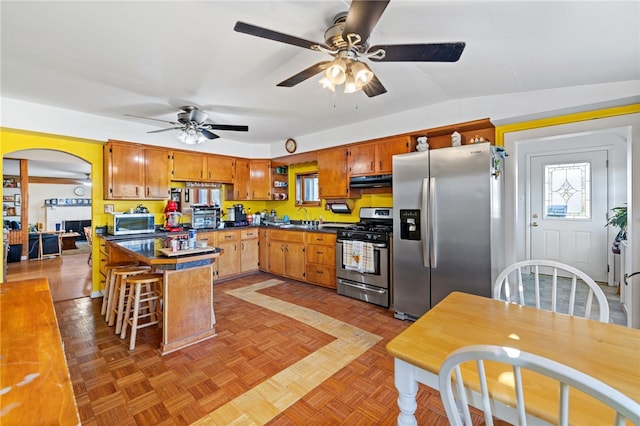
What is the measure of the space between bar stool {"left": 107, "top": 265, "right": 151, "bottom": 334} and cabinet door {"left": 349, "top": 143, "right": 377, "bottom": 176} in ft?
9.58

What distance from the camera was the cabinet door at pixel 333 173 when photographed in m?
4.32

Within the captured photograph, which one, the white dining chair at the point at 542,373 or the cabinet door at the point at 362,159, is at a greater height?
the cabinet door at the point at 362,159

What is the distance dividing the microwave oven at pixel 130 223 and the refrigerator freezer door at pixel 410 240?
3578 millimetres

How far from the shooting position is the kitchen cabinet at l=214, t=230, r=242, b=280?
4.65m

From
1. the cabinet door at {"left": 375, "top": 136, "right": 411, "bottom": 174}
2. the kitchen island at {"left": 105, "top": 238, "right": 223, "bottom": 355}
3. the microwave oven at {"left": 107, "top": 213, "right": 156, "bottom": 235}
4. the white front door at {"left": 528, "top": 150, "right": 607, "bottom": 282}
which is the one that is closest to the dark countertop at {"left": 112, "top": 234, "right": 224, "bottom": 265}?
the kitchen island at {"left": 105, "top": 238, "right": 223, "bottom": 355}

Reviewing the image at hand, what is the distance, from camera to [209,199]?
16.6 ft

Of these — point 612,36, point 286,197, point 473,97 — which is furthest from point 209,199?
point 612,36

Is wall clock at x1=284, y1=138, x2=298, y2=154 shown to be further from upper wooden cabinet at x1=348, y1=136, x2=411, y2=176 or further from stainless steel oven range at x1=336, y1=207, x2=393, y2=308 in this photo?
stainless steel oven range at x1=336, y1=207, x2=393, y2=308

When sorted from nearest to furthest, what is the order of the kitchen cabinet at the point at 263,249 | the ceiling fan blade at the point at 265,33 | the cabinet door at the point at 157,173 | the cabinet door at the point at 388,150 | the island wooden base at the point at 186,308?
1. the ceiling fan blade at the point at 265,33
2. the island wooden base at the point at 186,308
3. the cabinet door at the point at 388,150
4. the cabinet door at the point at 157,173
5. the kitchen cabinet at the point at 263,249

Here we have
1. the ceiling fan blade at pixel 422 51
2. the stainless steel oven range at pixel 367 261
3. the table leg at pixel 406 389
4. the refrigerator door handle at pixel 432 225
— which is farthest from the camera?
the stainless steel oven range at pixel 367 261

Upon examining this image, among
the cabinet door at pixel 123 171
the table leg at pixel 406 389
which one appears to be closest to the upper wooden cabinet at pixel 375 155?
the table leg at pixel 406 389

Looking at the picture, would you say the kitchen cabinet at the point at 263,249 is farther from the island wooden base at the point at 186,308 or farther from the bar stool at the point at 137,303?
the island wooden base at the point at 186,308

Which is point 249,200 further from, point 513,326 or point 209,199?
point 513,326

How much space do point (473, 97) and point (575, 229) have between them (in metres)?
3.28
